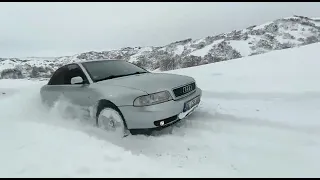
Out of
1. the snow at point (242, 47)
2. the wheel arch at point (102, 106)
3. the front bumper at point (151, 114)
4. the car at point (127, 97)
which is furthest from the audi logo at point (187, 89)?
the snow at point (242, 47)

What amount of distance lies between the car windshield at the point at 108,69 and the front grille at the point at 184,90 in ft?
4.29

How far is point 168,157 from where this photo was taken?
3598 millimetres

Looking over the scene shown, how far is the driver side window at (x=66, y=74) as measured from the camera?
5.11 m

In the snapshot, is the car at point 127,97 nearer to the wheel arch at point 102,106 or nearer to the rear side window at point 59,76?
the wheel arch at point 102,106

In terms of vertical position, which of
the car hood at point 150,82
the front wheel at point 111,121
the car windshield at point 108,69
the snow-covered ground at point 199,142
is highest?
the car windshield at point 108,69

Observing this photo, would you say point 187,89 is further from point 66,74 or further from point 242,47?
point 242,47

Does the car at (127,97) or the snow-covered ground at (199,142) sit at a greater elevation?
the car at (127,97)

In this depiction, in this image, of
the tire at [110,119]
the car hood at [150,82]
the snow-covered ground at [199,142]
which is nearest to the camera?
the snow-covered ground at [199,142]

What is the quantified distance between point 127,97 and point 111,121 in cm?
59

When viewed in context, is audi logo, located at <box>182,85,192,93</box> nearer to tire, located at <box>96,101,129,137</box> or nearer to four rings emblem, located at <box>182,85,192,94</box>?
four rings emblem, located at <box>182,85,192,94</box>

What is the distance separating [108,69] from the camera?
5.20 meters

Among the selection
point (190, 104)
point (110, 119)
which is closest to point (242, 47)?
point (190, 104)

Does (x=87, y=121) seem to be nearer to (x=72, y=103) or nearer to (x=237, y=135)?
(x=72, y=103)

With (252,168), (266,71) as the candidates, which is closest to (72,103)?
(252,168)
